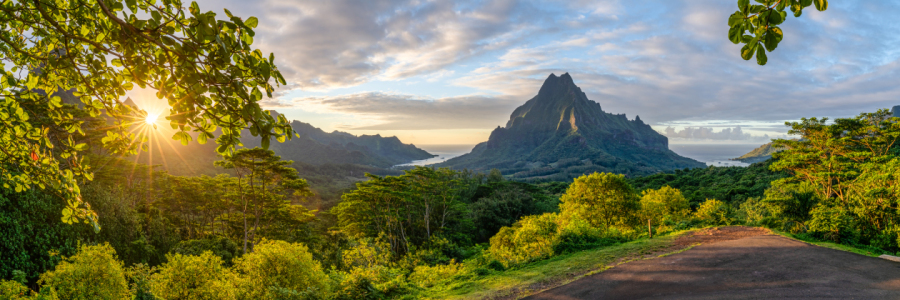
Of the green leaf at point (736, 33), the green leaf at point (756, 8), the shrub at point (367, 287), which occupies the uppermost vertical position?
the green leaf at point (756, 8)

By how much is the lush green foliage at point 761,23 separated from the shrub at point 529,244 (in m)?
12.1

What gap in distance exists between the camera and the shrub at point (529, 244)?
12922mm

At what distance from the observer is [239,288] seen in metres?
7.56

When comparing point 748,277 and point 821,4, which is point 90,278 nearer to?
point 821,4

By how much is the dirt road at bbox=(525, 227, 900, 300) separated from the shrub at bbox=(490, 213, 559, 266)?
4038 millimetres

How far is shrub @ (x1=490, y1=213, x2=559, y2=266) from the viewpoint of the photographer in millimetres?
12922

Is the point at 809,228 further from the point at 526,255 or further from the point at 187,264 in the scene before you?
the point at 187,264

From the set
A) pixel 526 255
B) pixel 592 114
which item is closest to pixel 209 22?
pixel 526 255

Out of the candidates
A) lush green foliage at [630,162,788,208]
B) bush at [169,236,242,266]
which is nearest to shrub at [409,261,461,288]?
bush at [169,236,242,266]

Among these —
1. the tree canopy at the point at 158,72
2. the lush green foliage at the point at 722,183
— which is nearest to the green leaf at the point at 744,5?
the tree canopy at the point at 158,72

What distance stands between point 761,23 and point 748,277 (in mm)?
9708

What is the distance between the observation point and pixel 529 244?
546 inches

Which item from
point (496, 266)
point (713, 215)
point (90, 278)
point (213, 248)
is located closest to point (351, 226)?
point (213, 248)

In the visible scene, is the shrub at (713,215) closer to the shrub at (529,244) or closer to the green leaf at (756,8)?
the shrub at (529,244)
